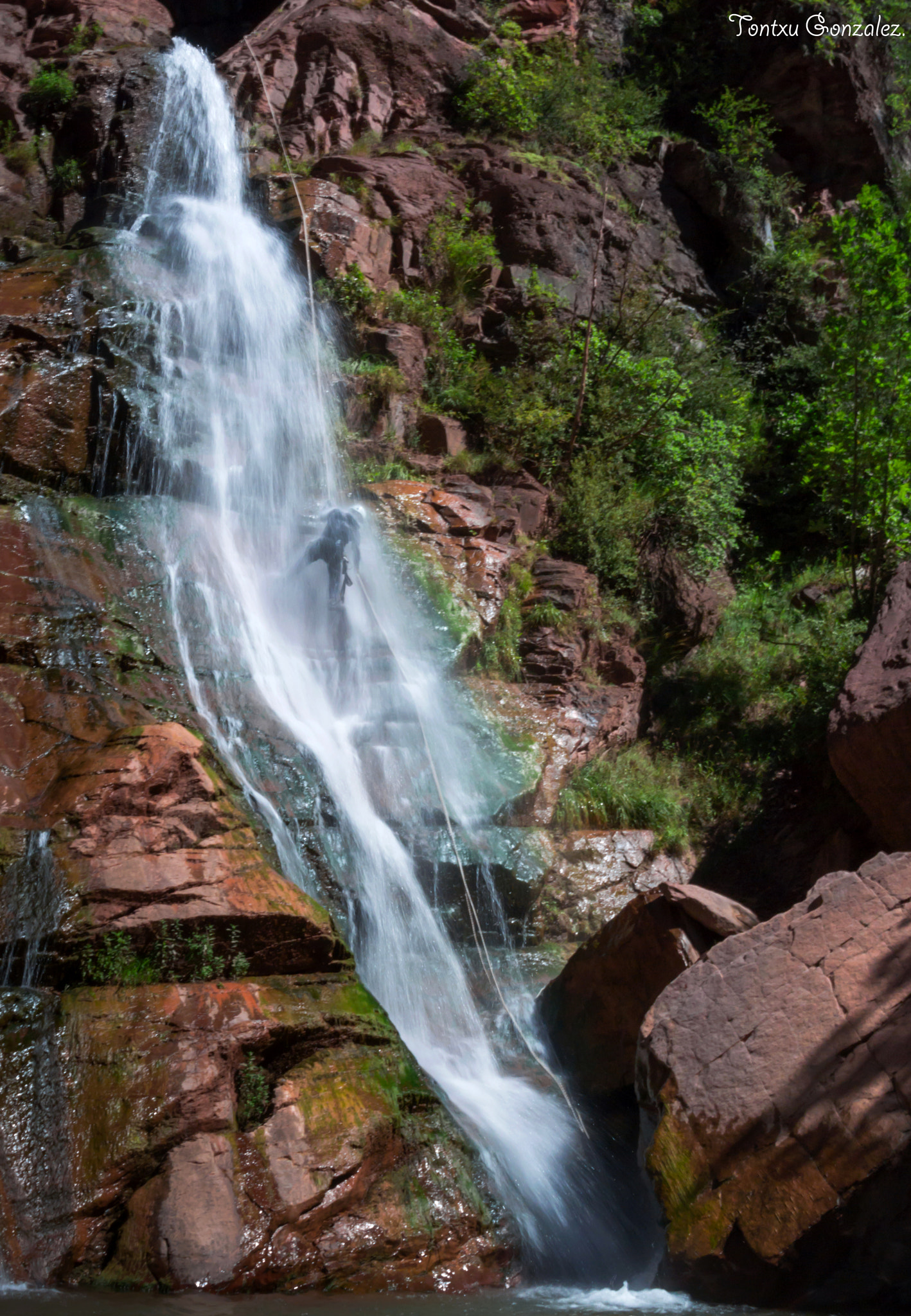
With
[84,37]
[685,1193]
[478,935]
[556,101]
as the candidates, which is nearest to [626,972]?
[478,935]

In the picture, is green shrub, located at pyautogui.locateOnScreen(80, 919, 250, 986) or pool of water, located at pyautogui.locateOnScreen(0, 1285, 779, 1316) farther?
green shrub, located at pyautogui.locateOnScreen(80, 919, 250, 986)

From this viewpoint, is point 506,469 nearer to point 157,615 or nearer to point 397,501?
point 397,501

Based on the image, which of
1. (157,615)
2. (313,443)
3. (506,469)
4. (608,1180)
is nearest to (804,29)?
(506,469)

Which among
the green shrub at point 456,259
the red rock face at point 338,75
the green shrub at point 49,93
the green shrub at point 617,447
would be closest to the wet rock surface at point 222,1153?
the green shrub at point 617,447

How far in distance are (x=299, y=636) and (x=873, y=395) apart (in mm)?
6125

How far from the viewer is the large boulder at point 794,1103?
12.6 feet

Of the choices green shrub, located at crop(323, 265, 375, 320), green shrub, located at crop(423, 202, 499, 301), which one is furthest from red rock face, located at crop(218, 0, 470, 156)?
green shrub, located at crop(323, 265, 375, 320)

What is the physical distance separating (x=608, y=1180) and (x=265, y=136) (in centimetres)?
1410

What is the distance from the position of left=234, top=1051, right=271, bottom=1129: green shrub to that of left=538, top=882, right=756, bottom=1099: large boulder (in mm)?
2193

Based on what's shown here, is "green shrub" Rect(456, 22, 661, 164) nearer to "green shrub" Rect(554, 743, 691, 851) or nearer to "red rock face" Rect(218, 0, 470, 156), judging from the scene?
"red rock face" Rect(218, 0, 470, 156)

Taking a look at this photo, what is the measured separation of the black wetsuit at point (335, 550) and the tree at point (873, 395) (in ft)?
15.5

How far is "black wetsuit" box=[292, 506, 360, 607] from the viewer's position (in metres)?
9.20

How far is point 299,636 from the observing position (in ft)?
29.3

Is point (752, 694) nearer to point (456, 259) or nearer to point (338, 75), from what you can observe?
point (456, 259)
